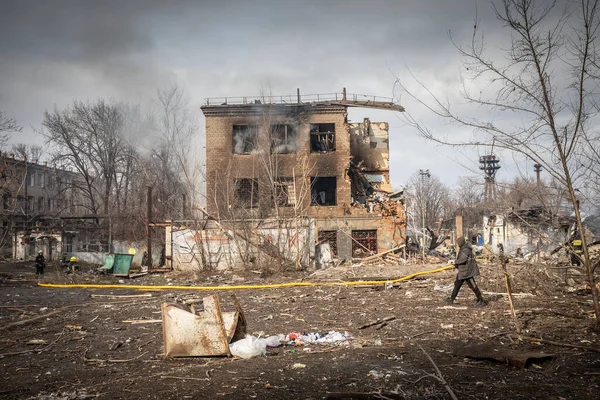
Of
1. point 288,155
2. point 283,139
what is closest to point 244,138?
point 283,139

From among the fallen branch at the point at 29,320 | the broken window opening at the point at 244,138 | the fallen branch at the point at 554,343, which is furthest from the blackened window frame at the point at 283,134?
the fallen branch at the point at 554,343

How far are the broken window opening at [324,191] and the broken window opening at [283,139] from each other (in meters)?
3.27

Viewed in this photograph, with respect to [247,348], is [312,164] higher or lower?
higher

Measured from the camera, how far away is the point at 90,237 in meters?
32.9

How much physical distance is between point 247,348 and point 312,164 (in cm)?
2561

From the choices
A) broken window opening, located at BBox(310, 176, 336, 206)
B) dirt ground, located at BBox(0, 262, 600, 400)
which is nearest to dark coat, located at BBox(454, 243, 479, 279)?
dirt ground, located at BBox(0, 262, 600, 400)

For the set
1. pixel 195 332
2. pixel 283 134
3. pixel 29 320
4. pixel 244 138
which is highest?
pixel 283 134

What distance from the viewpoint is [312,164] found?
3191 centimetres

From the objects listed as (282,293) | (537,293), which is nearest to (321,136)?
(282,293)

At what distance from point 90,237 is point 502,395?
107ft

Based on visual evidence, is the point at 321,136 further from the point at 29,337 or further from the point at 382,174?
the point at 29,337

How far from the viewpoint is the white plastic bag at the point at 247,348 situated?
22.1 ft

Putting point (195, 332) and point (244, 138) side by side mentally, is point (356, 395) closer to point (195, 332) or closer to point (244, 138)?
point (195, 332)

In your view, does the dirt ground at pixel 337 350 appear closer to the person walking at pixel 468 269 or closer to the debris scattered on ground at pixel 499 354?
the debris scattered on ground at pixel 499 354
